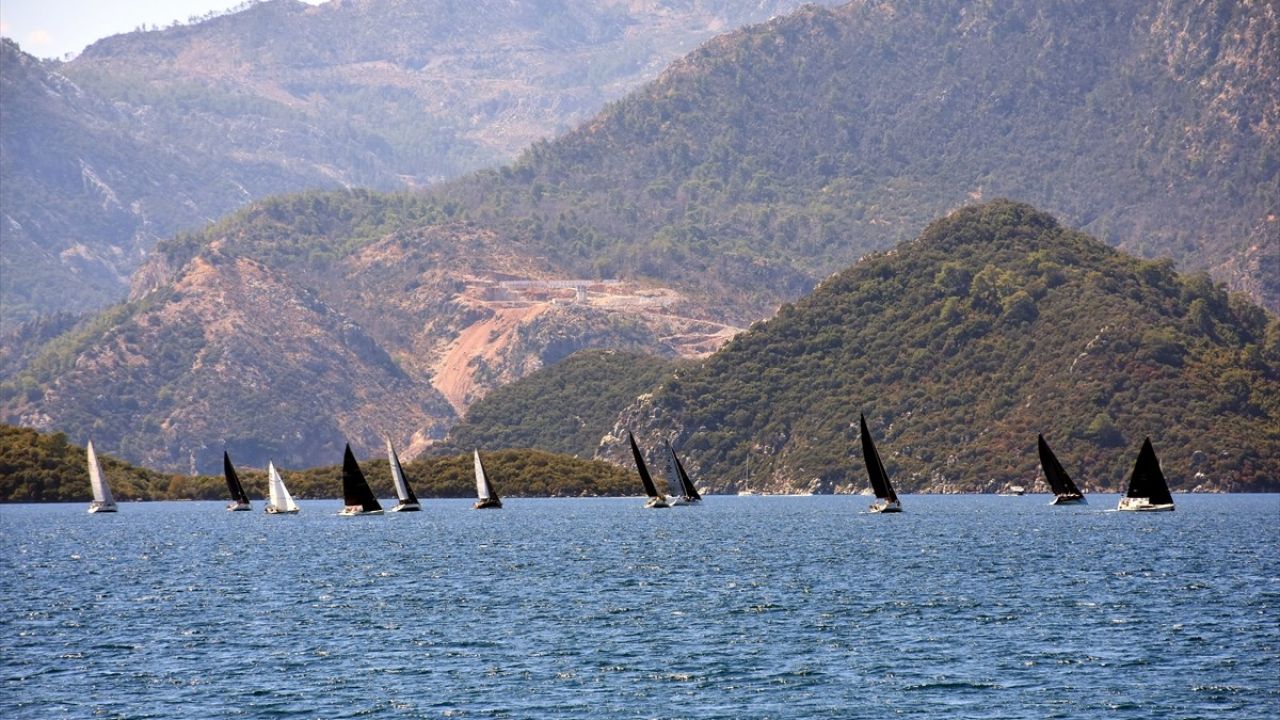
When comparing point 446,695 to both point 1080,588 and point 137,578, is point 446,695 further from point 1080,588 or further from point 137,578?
point 137,578

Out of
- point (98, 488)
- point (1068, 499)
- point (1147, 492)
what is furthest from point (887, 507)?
point (98, 488)

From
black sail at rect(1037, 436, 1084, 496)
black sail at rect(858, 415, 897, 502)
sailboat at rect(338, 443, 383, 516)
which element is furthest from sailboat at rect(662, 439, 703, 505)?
black sail at rect(1037, 436, 1084, 496)

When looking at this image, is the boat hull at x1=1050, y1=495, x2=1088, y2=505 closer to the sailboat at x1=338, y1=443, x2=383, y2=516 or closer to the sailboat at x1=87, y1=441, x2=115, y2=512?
the sailboat at x1=338, y1=443, x2=383, y2=516

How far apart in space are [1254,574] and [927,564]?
16705mm

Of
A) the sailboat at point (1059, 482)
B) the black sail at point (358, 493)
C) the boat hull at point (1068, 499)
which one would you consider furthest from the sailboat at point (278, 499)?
the boat hull at point (1068, 499)

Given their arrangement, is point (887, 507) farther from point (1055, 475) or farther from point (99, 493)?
point (99, 493)

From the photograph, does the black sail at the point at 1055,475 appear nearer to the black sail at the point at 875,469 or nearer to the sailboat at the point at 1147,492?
the sailboat at the point at 1147,492

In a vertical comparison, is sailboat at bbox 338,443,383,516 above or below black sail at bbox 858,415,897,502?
above

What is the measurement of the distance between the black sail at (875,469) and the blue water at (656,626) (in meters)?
8.77

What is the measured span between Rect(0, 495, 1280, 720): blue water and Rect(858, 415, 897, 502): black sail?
28.8ft

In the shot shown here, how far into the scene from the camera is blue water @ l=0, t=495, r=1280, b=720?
61688 mm

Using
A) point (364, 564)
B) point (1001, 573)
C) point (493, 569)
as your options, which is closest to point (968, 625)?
point (1001, 573)

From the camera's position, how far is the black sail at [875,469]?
143387mm

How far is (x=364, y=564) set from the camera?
374 ft
